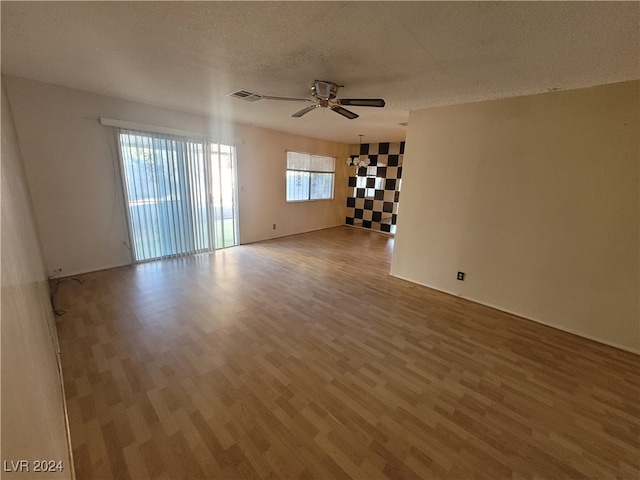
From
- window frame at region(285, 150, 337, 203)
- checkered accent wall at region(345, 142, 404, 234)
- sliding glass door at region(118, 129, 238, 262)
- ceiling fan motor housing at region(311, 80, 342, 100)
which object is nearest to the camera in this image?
ceiling fan motor housing at region(311, 80, 342, 100)

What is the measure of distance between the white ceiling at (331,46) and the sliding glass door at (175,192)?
3.07 feet

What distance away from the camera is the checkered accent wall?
6.27 metres

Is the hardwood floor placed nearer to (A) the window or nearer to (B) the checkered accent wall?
(A) the window

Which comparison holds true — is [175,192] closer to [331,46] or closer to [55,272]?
[55,272]

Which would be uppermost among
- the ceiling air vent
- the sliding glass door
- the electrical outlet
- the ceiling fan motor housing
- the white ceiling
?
the white ceiling

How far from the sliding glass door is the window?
4.90 ft

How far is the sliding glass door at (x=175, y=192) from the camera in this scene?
3.52 m

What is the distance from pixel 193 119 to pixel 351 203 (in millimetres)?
4477

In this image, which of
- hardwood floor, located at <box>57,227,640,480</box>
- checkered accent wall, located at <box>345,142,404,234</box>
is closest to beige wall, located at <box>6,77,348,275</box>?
hardwood floor, located at <box>57,227,640,480</box>

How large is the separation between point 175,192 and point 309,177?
3.18 meters

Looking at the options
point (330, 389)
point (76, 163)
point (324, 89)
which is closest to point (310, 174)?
point (324, 89)

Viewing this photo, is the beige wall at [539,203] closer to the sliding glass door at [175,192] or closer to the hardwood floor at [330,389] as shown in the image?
the hardwood floor at [330,389]

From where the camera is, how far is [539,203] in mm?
2582

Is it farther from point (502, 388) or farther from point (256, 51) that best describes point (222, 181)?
point (502, 388)
